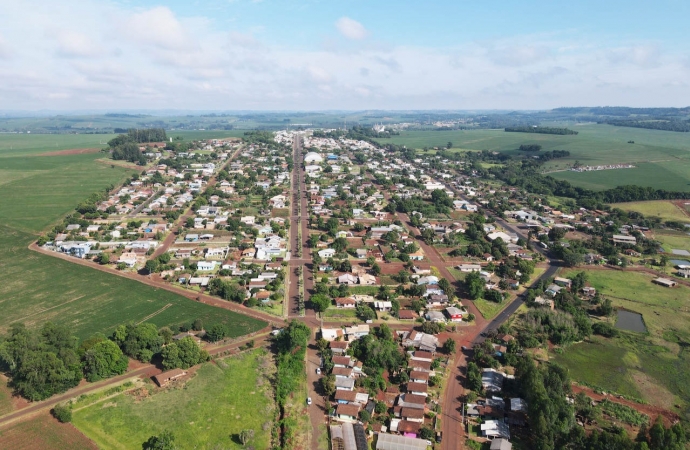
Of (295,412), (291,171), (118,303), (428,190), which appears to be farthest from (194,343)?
(291,171)

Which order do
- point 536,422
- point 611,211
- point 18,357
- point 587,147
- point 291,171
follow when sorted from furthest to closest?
point 587,147 < point 291,171 < point 611,211 < point 18,357 < point 536,422

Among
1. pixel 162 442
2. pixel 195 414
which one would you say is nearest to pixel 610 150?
pixel 195 414

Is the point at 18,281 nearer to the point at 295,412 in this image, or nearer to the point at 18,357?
the point at 18,357

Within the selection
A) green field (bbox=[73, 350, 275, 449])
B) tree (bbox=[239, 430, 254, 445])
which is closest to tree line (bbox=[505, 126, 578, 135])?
green field (bbox=[73, 350, 275, 449])

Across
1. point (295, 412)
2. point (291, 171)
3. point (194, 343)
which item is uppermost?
point (291, 171)

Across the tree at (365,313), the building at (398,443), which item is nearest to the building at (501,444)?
the building at (398,443)

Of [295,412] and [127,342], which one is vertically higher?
[127,342]
